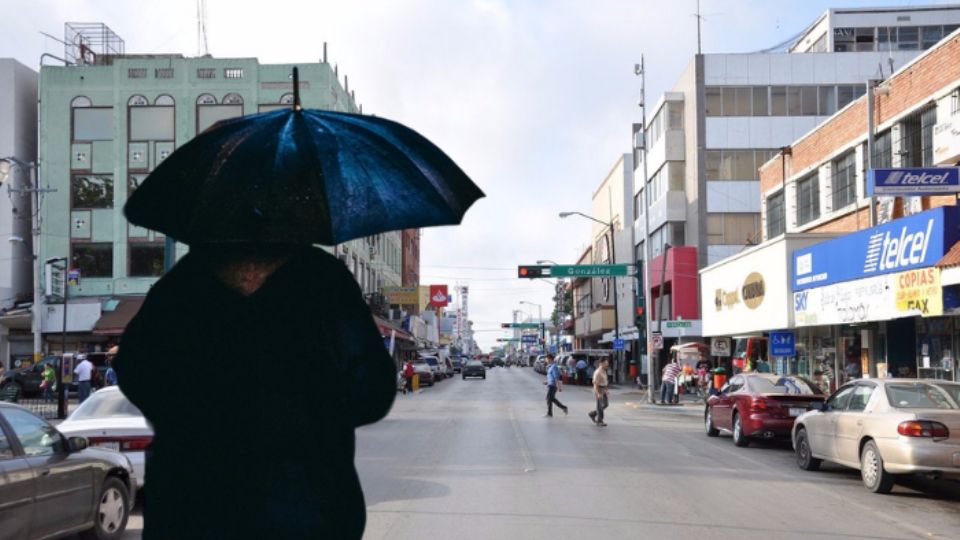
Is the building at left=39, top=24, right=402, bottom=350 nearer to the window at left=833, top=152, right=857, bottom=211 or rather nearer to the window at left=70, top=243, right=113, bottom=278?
the window at left=70, top=243, right=113, bottom=278

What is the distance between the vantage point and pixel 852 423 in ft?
42.3

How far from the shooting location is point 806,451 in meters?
14.7

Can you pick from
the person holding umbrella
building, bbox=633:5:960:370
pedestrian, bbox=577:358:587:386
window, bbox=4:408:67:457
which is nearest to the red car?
window, bbox=4:408:67:457

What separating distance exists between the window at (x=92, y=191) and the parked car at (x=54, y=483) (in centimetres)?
3769

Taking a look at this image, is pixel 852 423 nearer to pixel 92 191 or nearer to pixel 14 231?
pixel 92 191

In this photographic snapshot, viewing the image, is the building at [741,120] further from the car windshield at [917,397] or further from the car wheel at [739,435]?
the car windshield at [917,397]

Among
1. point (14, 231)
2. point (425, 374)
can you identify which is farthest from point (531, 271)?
point (14, 231)

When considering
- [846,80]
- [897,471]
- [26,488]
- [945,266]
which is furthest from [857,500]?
[846,80]

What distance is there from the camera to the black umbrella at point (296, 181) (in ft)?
11.7

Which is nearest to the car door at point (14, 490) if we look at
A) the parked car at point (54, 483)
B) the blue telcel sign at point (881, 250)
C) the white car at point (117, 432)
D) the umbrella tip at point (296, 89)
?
the parked car at point (54, 483)

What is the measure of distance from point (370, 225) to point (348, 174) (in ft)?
0.73

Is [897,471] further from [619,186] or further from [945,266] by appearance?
[619,186]

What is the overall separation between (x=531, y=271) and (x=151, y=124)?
19974 millimetres

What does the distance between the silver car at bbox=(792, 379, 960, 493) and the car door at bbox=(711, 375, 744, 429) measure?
4.41 metres
